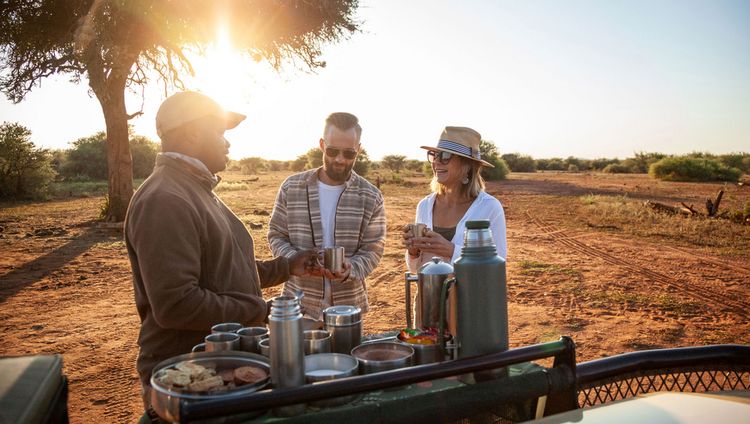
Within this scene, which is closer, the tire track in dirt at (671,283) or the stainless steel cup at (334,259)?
Answer: the stainless steel cup at (334,259)

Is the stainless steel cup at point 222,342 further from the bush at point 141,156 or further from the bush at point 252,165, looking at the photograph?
the bush at point 252,165

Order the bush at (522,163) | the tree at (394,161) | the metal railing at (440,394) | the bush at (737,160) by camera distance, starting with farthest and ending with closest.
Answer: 1. the tree at (394,161)
2. the bush at (522,163)
3. the bush at (737,160)
4. the metal railing at (440,394)

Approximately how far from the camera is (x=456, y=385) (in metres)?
1.52

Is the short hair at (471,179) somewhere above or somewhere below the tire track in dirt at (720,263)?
above

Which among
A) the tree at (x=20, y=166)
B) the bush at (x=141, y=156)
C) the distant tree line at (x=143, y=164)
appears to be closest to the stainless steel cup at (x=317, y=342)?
the distant tree line at (x=143, y=164)

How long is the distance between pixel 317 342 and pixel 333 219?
1999 millimetres

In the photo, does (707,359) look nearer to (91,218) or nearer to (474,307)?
(474,307)

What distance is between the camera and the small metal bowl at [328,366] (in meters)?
1.49

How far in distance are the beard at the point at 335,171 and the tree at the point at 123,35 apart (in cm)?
988

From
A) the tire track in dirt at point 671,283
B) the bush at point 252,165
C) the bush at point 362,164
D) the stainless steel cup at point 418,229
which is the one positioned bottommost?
the tire track in dirt at point 671,283

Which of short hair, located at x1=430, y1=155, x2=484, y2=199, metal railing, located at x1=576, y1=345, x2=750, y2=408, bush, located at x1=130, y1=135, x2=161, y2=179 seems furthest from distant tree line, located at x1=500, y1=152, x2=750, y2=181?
metal railing, located at x1=576, y1=345, x2=750, y2=408

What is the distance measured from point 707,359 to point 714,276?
7.54 m

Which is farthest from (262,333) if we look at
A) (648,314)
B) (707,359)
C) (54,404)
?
(648,314)

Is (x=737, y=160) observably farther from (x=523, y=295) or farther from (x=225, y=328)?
(x=225, y=328)
